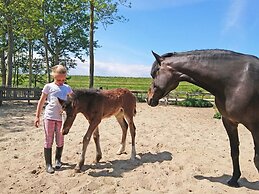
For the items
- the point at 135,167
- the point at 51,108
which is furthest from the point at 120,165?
the point at 51,108

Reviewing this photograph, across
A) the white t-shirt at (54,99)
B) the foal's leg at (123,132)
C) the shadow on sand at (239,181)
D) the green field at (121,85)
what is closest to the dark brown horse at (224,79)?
the shadow on sand at (239,181)

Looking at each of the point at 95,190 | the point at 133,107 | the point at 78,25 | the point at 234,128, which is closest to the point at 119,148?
the point at 133,107

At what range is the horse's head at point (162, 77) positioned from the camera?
4465 millimetres

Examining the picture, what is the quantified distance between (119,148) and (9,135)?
10.8 ft

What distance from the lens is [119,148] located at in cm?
658

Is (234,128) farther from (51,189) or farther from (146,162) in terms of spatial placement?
(51,189)

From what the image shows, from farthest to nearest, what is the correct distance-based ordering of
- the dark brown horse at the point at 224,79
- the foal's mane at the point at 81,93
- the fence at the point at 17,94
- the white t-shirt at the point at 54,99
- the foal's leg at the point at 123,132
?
1. the fence at the point at 17,94
2. the foal's leg at the point at 123,132
3. the white t-shirt at the point at 54,99
4. the foal's mane at the point at 81,93
5. the dark brown horse at the point at 224,79

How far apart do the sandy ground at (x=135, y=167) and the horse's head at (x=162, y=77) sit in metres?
1.33

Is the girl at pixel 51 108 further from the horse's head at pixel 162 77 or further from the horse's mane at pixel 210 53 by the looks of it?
the horse's mane at pixel 210 53

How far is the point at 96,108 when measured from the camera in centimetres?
537

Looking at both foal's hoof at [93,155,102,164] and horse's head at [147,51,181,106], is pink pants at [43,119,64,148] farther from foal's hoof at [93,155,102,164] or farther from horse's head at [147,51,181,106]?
horse's head at [147,51,181,106]

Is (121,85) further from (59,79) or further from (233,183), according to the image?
(233,183)

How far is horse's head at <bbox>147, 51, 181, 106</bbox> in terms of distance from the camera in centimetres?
446

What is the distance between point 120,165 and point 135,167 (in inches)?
11.4
